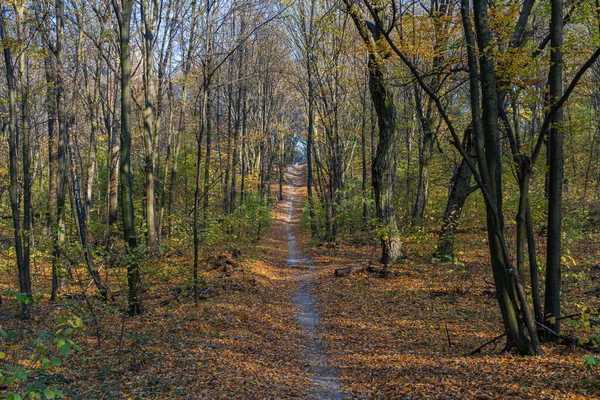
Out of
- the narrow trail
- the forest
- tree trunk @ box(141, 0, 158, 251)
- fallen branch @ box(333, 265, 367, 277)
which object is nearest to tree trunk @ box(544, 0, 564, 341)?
the forest

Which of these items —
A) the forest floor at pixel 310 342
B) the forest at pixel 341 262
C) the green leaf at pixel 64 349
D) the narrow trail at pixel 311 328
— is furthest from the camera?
the narrow trail at pixel 311 328

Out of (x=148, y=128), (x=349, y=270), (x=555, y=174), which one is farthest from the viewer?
(x=349, y=270)

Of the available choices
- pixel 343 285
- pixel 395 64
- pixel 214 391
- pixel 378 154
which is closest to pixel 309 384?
pixel 214 391

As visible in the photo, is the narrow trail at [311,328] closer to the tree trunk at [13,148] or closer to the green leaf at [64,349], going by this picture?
the green leaf at [64,349]

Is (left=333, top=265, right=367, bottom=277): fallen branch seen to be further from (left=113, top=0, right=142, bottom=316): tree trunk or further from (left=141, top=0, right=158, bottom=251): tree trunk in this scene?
(left=113, top=0, right=142, bottom=316): tree trunk

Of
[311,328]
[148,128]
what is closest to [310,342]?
[311,328]

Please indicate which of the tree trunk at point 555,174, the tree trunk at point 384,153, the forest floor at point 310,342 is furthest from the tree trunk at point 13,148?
the tree trunk at point 555,174

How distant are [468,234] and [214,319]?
13.3m

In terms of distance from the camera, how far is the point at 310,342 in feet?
25.6

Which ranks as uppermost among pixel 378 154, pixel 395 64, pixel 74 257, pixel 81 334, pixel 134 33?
pixel 134 33

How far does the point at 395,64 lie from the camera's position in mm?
14820

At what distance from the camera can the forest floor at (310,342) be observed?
5059 millimetres

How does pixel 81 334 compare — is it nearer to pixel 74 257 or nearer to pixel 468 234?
pixel 74 257

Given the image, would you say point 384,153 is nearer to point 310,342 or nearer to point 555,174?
point 310,342
